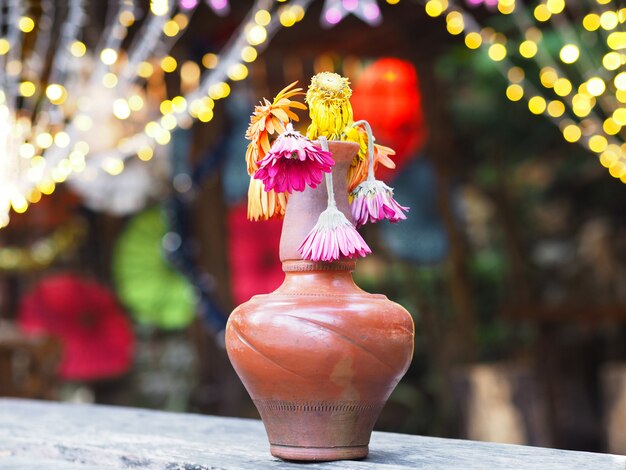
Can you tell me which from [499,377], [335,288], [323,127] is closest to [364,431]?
[335,288]

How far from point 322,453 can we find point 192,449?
1.00 feet

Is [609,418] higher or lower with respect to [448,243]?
lower

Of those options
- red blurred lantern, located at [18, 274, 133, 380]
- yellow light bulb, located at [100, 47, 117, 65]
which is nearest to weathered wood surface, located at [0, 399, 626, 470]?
yellow light bulb, located at [100, 47, 117, 65]

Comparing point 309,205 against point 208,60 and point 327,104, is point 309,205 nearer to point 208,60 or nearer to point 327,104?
point 327,104

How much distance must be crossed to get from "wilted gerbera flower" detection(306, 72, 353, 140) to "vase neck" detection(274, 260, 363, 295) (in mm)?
204

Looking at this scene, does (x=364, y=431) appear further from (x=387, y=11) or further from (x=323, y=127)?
(x=387, y=11)

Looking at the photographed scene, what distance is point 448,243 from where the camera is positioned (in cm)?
527

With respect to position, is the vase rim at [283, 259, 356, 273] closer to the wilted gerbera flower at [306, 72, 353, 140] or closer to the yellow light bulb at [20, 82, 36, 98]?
the wilted gerbera flower at [306, 72, 353, 140]

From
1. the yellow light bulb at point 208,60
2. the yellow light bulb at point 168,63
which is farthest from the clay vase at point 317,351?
the yellow light bulb at point 208,60

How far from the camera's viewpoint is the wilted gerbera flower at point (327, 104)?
1.45 m

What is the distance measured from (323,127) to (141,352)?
5.41 metres

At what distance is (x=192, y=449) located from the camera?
5.23 ft

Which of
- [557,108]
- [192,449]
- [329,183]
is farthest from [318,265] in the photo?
[557,108]

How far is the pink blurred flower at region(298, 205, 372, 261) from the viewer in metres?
1.37
